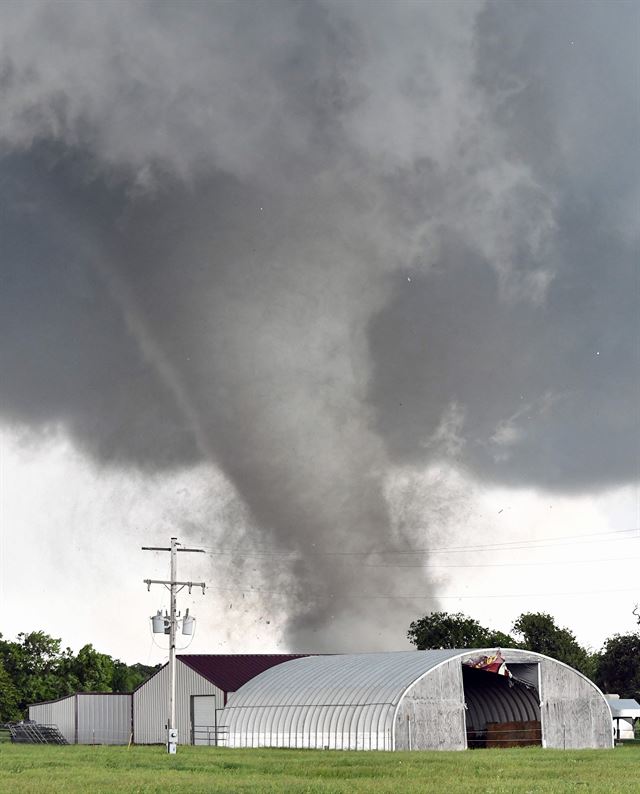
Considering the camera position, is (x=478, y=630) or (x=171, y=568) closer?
(x=171, y=568)

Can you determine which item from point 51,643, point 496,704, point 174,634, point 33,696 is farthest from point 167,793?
point 51,643

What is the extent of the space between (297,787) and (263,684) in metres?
43.2

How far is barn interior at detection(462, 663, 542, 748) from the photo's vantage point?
76.4 metres

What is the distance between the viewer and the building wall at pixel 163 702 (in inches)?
3214

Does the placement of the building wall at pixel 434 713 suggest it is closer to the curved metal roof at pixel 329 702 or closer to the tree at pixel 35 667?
the curved metal roof at pixel 329 702

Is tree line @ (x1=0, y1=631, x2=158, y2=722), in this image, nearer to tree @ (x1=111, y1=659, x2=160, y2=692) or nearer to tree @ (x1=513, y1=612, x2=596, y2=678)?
tree @ (x1=111, y1=659, x2=160, y2=692)

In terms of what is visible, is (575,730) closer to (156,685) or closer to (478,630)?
(156,685)

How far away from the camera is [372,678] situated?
72125mm

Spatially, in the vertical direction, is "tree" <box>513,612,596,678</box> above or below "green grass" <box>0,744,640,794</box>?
above

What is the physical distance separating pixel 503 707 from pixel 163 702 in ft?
83.6

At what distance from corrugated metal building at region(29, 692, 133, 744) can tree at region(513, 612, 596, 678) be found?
72.6 meters

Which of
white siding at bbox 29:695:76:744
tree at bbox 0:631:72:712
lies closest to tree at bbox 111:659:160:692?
tree at bbox 0:631:72:712

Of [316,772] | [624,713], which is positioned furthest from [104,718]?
[316,772]

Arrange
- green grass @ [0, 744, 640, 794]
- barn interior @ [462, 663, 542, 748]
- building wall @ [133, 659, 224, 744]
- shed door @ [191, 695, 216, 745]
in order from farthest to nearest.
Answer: building wall @ [133, 659, 224, 744], shed door @ [191, 695, 216, 745], barn interior @ [462, 663, 542, 748], green grass @ [0, 744, 640, 794]
